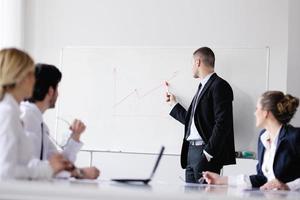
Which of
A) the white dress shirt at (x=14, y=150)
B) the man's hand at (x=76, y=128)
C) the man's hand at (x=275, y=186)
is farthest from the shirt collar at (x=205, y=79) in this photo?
the white dress shirt at (x=14, y=150)

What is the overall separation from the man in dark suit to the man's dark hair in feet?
6.00

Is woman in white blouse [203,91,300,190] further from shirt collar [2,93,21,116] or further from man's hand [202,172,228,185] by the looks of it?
shirt collar [2,93,21,116]

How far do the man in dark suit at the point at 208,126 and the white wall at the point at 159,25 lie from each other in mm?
475

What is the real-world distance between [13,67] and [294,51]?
2742mm

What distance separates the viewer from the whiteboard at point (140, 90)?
4590 mm

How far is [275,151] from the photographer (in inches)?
108

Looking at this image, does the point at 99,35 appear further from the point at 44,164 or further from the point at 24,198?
the point at 24,198

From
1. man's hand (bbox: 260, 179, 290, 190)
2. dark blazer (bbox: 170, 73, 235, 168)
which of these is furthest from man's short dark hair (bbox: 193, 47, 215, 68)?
man's hand (bbox: 260, 179, 290, 190)

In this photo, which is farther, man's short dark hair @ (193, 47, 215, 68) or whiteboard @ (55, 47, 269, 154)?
whiteboard @ (55, 47, 269, 154)

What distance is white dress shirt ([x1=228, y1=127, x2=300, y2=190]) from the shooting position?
263cm

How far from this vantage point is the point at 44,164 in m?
2.05

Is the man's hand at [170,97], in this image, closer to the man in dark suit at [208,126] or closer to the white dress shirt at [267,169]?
the man in dark suit at [208,126]

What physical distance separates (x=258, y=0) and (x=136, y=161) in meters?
1.84

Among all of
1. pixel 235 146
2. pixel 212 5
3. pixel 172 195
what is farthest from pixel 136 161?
pixel 172 195
